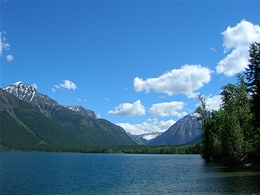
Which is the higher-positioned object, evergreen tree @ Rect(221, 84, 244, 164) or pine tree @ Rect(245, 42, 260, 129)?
pine tree @ Rect(245, 42, 260, 129)

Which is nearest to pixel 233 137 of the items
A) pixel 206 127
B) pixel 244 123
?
pixel 244 123

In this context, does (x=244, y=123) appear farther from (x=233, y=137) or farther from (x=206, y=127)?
(x=206, y=127)

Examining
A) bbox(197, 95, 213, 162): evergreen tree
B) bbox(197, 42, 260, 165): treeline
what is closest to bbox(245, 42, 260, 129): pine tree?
bbox(197, 42, 260, 165): treeline

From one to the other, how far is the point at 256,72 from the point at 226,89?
2713 centimetres

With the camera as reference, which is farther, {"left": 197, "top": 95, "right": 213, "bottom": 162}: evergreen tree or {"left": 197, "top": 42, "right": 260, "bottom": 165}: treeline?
{"left": 197, "top": 95, "right": 213, "bottom": 162}: evergreen tree

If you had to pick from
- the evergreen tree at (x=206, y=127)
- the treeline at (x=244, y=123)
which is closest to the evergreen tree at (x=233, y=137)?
the treeline at (x=244, y=123)

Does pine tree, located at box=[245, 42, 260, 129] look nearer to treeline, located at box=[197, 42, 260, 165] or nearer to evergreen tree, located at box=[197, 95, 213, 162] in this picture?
treeline, located at box=[197, 42, 260, 165]

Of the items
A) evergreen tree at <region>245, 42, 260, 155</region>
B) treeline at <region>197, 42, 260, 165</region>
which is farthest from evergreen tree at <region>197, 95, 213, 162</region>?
evergreen tree at <region>245, 42, 260, 155</region>

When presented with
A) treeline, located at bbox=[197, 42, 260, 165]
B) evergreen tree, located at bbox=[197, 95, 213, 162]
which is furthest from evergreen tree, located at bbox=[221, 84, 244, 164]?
evergreen tree, located at bbox=[197, 95, 213, 162]

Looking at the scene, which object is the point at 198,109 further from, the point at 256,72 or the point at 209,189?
the point at 209,189

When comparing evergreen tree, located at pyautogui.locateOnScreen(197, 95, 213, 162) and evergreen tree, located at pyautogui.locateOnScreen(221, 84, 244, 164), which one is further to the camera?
evergreen tree, located at pyautogui.locateOnScreen(197, 95, 213, 162)

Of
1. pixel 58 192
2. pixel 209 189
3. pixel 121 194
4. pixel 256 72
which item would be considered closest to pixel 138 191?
pixel 121 194

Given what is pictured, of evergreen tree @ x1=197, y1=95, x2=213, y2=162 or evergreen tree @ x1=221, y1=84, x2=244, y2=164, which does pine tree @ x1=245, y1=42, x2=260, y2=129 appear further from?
evergreen tree @ x1=197, y1=95, x2=213, y2=162

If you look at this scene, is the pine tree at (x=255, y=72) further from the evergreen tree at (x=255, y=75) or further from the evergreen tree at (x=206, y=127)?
the evergreen tree at (x=206, y=127)
